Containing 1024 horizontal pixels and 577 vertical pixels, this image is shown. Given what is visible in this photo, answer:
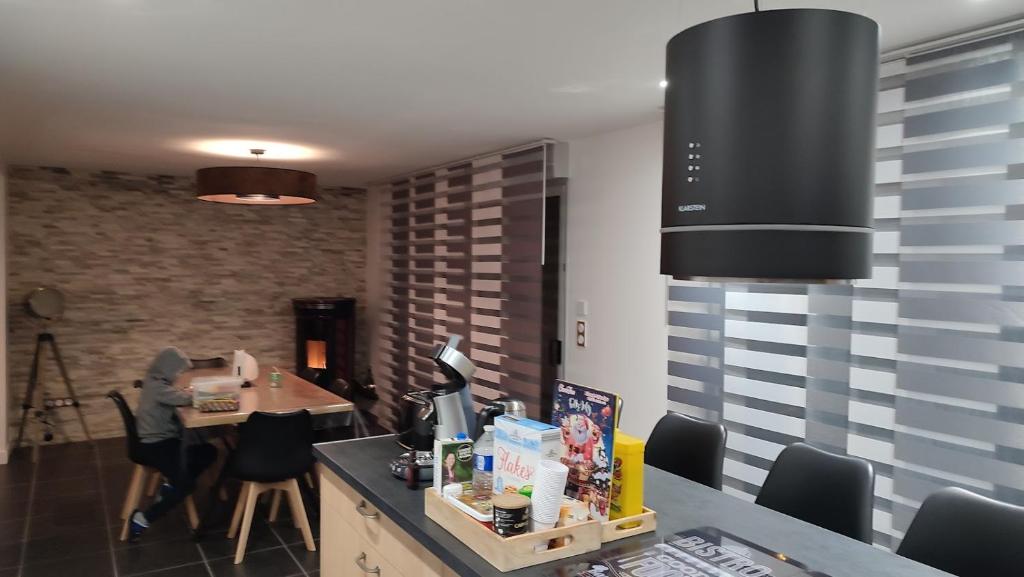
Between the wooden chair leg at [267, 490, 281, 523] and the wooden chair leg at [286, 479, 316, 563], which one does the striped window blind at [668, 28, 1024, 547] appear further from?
the wooden chair leg at [267, 490, 281, 523]

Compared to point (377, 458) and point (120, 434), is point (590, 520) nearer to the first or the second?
point (377, 458)

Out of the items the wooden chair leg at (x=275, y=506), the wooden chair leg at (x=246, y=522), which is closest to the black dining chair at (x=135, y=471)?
the wooden chair leg at (x=275, y=506)

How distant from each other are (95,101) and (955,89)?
155 inches

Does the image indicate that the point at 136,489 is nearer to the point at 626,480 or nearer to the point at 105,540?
the point at 105,540

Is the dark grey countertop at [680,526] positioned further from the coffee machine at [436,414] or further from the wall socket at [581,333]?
the wall socket at [581,333]

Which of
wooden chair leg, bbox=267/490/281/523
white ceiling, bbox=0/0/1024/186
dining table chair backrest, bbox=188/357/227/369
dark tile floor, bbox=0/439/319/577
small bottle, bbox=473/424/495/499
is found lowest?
dark tile floor, bbox=0/439/319/577

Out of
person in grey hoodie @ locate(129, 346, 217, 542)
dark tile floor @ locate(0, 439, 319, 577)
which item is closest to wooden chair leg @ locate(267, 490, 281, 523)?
dark tile floor @ locate(0, 439, 319, 577)

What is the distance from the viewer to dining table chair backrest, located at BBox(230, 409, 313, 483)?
3588 millimetres

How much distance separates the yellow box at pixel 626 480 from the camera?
1745 mm

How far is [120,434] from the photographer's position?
638cm

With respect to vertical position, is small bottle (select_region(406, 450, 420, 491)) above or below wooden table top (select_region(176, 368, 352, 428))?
above

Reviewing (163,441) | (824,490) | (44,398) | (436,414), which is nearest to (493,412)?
(436,414)

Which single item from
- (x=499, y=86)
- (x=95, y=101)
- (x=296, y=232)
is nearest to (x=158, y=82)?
(x=95, y=101)

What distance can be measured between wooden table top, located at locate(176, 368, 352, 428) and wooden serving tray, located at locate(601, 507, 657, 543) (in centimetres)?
262
